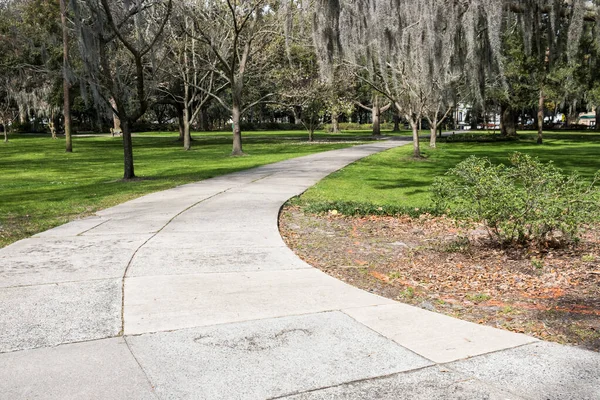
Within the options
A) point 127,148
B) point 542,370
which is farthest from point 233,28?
point 542,370

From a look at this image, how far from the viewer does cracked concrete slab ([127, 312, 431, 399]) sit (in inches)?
123

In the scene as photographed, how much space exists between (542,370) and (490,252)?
3.40 metres

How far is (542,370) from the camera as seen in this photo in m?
3.29

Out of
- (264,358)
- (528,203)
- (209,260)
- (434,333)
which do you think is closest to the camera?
(264,358)

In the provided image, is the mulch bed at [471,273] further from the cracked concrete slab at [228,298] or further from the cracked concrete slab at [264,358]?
the cracked concrete slab at [264,358]

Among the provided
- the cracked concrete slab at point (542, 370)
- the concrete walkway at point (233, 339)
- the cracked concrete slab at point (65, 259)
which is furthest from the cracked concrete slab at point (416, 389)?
the cracked concrete slab at point (65, 259)

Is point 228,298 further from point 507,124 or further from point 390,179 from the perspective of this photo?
point 507,124

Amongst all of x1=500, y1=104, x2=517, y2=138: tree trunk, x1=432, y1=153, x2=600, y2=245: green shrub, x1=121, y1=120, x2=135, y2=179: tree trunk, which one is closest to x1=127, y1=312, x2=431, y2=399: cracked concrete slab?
x1=432, y1=153, x2=600, y2=245: green shrub

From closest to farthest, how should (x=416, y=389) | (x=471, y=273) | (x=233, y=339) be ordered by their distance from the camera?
(x=416, y=389)
(x=233, y=339)
(x=471, y=273)

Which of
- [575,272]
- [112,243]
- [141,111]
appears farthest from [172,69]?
[575,272]

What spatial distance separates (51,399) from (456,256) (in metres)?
4.90

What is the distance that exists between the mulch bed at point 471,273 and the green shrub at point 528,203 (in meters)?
0.31

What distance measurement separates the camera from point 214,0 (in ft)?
80.5

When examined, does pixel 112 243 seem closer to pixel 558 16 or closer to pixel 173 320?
pixel 173 320
